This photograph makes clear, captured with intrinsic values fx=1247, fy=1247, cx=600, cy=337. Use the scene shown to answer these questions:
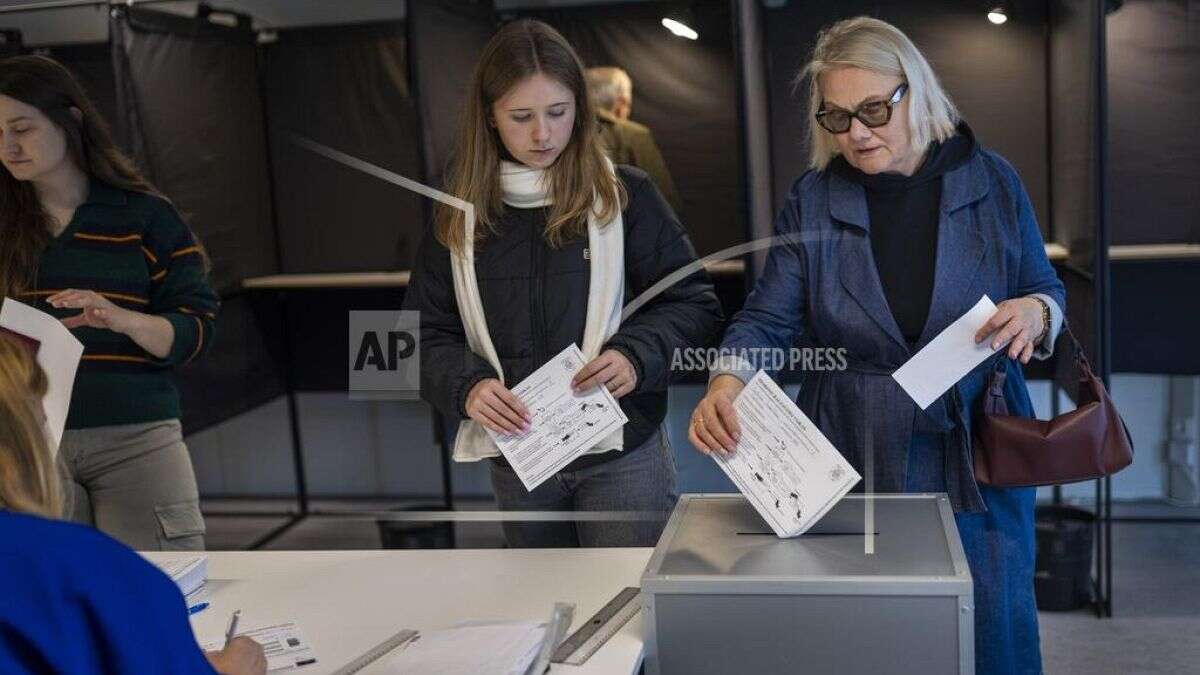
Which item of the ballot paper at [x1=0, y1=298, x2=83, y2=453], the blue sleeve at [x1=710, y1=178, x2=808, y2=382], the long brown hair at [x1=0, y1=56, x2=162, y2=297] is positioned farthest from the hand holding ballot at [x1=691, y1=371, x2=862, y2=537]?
the long brown hair at [x1=0, y1=56, x2=162, y2=297]

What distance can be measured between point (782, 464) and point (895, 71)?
0.73 meters

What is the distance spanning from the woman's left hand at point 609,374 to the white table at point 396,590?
403mm

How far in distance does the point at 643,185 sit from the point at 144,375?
1.25 metres

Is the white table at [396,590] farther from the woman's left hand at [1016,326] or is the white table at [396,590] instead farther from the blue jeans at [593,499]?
the woman's left hand at [1016,326]

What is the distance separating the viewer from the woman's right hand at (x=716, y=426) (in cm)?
179

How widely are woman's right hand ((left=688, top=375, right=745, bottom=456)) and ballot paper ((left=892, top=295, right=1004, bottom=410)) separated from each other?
11.7 inches

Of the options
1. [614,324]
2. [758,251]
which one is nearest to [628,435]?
[614,324]

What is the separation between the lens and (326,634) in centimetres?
170

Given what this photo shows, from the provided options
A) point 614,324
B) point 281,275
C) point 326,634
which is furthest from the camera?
point 281,275

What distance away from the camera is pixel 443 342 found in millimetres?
2336

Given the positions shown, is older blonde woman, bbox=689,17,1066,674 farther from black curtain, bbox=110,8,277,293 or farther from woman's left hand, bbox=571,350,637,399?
black curtain, bbox=110,8,277,293

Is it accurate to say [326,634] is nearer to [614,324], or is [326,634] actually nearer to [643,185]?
[614,324]

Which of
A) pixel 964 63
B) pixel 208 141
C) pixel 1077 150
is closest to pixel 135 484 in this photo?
pixel 208 141

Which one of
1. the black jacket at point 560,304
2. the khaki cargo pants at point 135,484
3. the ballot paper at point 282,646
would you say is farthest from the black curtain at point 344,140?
the ballot paper at point 282,646
